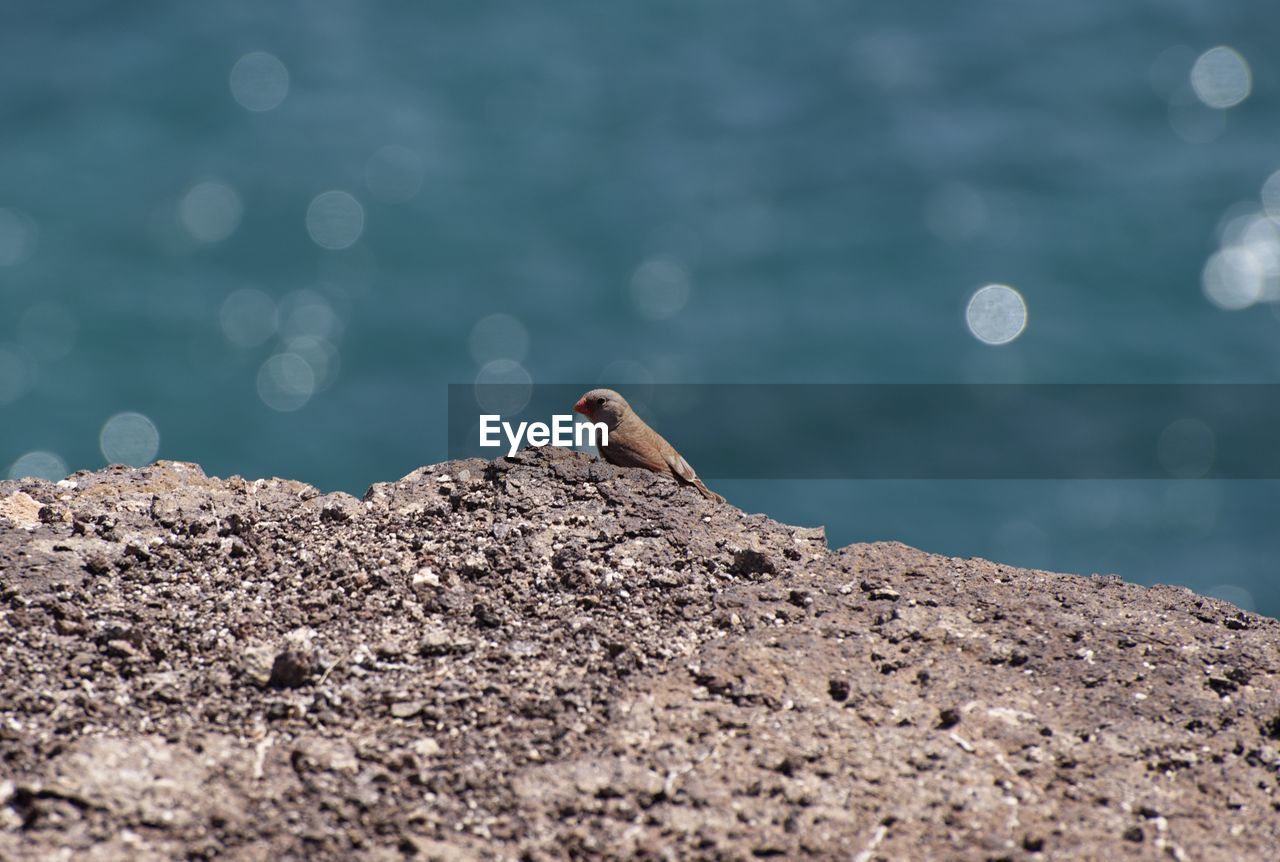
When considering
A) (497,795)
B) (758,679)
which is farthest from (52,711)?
(758,679)

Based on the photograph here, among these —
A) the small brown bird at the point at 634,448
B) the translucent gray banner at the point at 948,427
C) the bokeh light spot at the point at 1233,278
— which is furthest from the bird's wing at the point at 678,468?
the bokeh light spot at the point at 1233,278

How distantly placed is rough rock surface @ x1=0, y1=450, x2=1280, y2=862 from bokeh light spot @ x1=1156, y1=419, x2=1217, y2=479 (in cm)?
928

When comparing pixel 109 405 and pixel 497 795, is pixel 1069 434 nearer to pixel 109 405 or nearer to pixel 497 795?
pixel 109 405

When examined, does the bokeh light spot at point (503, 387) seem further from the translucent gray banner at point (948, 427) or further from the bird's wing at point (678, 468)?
the bird's wing at point (678, 468)

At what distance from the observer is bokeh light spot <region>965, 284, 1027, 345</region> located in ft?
43.6

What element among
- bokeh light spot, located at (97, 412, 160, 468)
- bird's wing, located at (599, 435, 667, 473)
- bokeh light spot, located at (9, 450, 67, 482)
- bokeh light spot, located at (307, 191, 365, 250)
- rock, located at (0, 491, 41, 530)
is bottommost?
rock, located at (0, 491, 41, 530)

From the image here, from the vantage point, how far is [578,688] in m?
2.90

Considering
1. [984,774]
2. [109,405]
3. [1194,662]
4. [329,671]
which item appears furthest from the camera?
[109,405]

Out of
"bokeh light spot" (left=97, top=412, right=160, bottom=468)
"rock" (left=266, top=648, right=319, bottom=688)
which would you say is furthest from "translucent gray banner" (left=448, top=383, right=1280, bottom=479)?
"rock" (left=266, top=648, right=319, bottom=688)

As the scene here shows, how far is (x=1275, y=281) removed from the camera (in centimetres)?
1358

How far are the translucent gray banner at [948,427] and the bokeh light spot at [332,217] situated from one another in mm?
2098

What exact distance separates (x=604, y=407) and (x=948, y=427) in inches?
284

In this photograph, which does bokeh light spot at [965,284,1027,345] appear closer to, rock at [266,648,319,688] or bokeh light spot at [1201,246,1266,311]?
bokeh light spot at [1201,246,1266,311]

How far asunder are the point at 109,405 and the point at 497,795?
1060 centimetres
